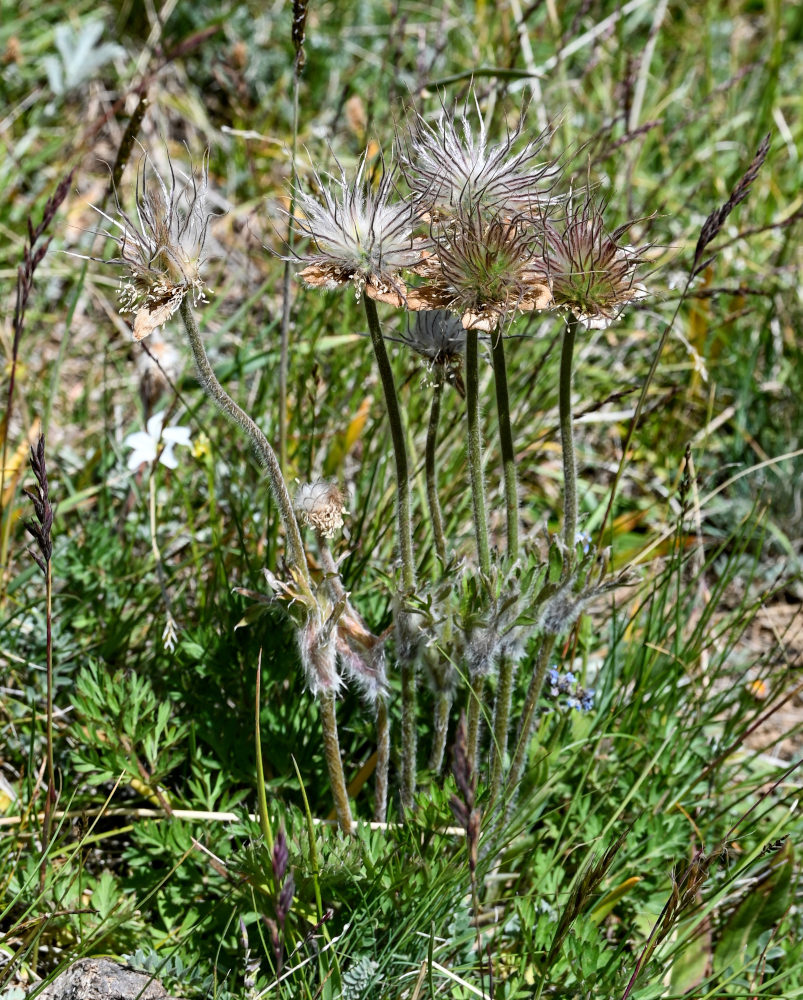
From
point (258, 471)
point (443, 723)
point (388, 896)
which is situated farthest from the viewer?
point (258, 471)

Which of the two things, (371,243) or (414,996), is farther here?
(414,996)

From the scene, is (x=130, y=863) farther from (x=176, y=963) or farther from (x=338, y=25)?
(x=338, y=25)

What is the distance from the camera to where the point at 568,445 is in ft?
5.95

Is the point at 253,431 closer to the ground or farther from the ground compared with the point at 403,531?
farther from the ground

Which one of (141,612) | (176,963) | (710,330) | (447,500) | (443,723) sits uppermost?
(710,330)

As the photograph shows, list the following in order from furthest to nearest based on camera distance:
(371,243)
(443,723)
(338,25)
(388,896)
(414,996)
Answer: (338,25)
(443,723)
(388,896)
(414,996)
(371,243)

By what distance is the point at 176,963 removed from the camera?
6.27 feet

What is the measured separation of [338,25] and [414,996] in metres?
4.50

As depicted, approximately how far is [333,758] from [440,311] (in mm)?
906

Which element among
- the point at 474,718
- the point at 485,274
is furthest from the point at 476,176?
the point at 474,718

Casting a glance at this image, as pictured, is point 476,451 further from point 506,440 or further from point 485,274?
point 485,274

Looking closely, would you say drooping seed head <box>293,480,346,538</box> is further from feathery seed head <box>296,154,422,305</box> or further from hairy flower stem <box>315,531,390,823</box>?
feathery seed head <box>296,154,422,305</box>

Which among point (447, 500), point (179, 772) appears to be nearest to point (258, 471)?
point (447, 500)

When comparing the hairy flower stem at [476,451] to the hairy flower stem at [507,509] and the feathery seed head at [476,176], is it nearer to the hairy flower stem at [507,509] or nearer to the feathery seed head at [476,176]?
the hairy flower stem at [507,509]
